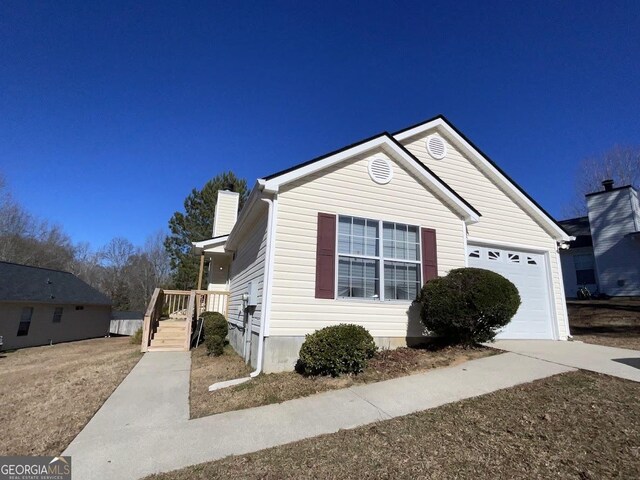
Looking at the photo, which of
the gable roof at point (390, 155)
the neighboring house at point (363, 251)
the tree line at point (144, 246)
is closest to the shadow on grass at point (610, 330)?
the neighboring house at point (363, 251)

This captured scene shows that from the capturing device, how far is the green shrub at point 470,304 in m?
6.55

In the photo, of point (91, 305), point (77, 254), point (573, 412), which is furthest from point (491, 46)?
point (77, 254)

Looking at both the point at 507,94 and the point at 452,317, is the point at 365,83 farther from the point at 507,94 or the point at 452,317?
the point at 452,317

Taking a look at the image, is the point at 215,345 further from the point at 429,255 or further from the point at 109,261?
the point at 109,261

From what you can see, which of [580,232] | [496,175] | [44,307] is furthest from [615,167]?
[44,307]

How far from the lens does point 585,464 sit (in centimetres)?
294

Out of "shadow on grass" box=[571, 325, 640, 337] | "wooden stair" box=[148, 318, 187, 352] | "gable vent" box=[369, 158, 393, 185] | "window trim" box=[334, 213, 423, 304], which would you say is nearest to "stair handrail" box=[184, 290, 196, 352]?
"wooden stair" box=[148, 318, 187, 352]

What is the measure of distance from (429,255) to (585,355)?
11.9ft

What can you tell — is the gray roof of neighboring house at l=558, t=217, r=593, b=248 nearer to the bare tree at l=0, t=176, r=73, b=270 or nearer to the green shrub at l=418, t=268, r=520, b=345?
the green shrub at l=418, t=268, r=520, b=345

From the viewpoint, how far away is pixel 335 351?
580 cm

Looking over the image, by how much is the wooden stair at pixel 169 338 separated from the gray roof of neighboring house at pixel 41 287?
12122mm

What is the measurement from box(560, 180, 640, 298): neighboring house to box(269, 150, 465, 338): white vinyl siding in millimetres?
16756

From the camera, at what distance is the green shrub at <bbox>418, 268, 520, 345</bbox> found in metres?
6.55

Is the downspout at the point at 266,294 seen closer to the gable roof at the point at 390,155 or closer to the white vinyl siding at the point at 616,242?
the gable roof at the point at 390,155
